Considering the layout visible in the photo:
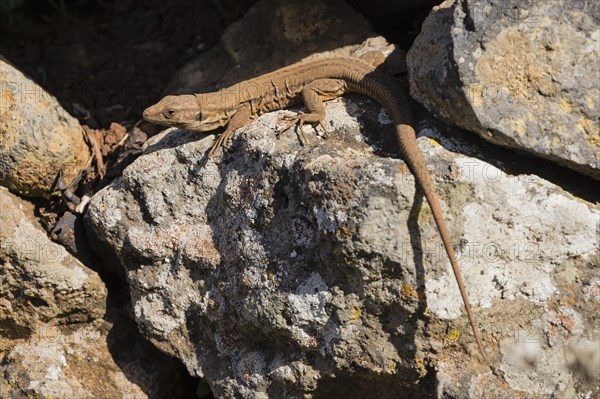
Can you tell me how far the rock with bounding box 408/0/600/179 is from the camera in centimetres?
348

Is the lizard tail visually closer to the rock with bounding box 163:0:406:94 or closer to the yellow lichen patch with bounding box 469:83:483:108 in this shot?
the yellow lichen patch with bounding box 469:83:483:108

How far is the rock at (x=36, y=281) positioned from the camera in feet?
14.9

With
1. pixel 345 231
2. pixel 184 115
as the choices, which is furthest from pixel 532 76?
pixel 184 115

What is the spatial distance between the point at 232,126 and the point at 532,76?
6.95 ft

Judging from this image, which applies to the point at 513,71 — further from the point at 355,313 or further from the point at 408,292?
the point at 355,313

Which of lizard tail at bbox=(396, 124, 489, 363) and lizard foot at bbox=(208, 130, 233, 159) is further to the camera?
lizard foot at bbox=(208, 130, 233, 159)

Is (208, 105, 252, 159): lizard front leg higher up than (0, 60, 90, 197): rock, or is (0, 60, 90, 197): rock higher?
(208, 105, 252, 159): lizard front leg

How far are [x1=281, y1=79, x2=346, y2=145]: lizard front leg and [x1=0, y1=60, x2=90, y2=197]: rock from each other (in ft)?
6.28

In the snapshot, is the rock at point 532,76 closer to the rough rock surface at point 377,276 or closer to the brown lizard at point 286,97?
the rough rock surface at point 377,276

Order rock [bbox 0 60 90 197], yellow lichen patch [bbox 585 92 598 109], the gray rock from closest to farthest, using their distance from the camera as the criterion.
→ 1. yellow lichen patch [bbox 585 92 598 109]
2. the gray rock
3. rock [bbox 0 60 90 197]

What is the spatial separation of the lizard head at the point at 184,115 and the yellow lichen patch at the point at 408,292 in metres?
2.01

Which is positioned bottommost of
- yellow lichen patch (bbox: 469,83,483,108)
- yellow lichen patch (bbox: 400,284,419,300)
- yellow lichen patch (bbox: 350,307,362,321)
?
yellow lichen patch (bbox: 350,307,362,321)

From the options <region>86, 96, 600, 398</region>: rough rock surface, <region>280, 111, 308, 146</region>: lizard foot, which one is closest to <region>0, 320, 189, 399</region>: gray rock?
<region>86, 96, 600, 398</region>: rough rock surface

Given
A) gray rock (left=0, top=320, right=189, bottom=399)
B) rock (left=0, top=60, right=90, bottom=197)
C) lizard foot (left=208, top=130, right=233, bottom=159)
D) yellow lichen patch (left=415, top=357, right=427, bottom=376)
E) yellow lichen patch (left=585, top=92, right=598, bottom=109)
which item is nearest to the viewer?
yellow lichen patch (left=585, top=92, right=598, bottom=109)
